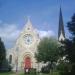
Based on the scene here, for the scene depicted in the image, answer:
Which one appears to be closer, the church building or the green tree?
the green tree

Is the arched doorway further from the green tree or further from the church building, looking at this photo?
the green tree

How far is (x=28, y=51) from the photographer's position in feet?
215

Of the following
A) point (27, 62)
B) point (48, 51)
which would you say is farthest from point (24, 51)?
point (48, 51)

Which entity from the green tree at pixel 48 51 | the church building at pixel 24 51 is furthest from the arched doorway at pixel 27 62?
the green tree at pixel 48 51

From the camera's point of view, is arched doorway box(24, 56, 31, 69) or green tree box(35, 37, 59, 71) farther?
arched doorway box(24, 56, 31, 69)

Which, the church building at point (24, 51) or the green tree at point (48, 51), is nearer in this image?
the green tree at point (48, 51)

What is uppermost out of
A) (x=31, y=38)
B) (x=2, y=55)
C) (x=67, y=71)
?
(x=31, y=38)

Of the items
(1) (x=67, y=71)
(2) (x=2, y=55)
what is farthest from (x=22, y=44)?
(1) (x=67, y=71)

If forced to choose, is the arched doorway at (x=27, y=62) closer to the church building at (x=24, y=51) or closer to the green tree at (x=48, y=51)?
the church building at (x=24, y=51)

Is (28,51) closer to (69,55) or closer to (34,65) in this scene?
(34,65)

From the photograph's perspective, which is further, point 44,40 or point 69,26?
point 44,40

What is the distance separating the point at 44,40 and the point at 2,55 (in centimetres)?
1024

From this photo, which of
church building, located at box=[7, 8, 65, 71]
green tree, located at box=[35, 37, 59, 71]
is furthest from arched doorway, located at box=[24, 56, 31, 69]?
green tree, located at box=[35, 37, 59, 71]

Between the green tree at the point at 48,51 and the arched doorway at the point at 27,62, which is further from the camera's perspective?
the arched doorway at the point at 27,62
